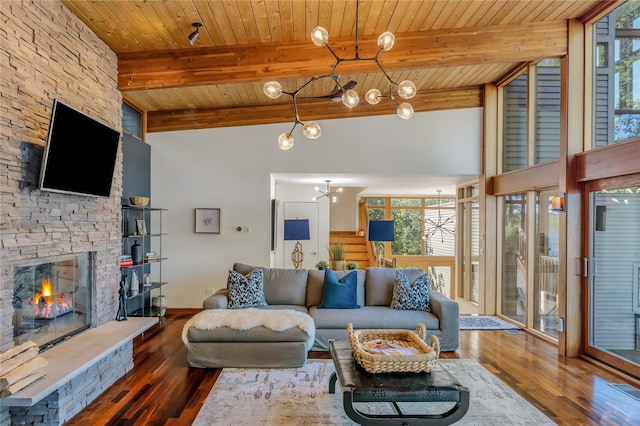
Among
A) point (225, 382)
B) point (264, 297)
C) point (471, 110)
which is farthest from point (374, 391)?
point (471, 110)

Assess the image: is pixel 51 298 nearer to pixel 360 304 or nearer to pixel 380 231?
pixel 360 304

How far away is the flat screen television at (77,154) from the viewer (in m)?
2.99

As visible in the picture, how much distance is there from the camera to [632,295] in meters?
A: 3.88

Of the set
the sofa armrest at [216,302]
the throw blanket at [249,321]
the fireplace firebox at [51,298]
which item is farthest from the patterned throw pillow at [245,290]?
the fireplace firebox at [51,298]

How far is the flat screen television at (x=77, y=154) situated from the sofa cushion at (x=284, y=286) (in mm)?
1964

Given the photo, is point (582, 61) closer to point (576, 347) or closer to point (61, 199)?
point (576, 347)

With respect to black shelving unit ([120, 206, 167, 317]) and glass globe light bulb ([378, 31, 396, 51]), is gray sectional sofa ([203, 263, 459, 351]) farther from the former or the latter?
glass globe light bulb ([378, 31, 396, 51])

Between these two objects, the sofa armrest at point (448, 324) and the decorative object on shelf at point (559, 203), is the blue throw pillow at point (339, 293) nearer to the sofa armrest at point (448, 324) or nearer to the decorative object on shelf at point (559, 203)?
the sofa armrest at point (448, 324)

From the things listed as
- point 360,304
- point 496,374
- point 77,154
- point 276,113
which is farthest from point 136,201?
point 496,374

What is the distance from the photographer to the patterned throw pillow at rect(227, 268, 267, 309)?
177 inches

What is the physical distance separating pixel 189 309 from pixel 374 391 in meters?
4.56

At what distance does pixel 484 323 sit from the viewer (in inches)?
220

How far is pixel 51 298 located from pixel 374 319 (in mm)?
3087

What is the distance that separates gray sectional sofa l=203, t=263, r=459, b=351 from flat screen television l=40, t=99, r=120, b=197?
5.66ft
